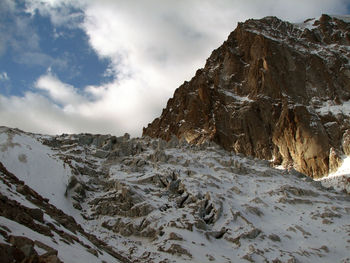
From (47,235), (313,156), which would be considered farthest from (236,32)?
(47,235)

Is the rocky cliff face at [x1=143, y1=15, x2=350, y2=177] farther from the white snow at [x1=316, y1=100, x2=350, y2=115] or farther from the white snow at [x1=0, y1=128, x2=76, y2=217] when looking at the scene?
the white snow at [x1=0, y1=128, x2=76, y2=217]

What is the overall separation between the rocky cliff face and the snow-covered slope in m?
36.0

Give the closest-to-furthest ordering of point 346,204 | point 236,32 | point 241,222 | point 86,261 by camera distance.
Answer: point 86,261, point 241,222, point 346,204, point 236,32

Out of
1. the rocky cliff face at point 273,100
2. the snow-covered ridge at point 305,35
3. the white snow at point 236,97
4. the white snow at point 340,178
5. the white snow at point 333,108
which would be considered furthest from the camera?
the snow-covered ridge at point 305,35

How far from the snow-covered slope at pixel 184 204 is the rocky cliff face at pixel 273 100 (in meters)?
36.0

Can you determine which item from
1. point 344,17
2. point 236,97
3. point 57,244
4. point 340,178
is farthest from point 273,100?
point 57,244

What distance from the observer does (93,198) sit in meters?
41.8

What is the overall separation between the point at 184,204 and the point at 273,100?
71377 mm

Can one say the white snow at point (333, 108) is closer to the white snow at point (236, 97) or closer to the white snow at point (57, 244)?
the white snow at point (236, 97)

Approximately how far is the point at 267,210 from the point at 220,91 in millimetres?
69508

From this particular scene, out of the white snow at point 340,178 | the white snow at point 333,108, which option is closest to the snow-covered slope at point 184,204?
the white snow at point 340,178

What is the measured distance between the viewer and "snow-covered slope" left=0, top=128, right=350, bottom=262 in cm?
3278

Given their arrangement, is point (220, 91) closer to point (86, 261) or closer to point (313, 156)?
point (313, 156)

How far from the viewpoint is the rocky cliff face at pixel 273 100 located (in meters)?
91.7
